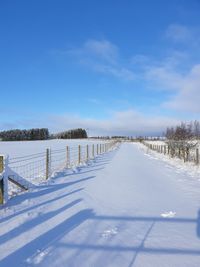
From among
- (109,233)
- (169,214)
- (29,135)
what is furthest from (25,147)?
(29,135)

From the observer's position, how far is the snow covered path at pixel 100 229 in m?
4.71

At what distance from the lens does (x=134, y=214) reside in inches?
290

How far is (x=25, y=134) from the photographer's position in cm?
16138

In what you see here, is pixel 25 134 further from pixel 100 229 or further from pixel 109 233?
pixel 109 233

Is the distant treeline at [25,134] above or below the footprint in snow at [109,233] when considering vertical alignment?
above

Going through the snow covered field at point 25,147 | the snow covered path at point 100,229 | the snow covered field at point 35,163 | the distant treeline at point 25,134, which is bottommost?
the snow covered path at point 100,229

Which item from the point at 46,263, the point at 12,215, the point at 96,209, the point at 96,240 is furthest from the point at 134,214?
the point at 46,263

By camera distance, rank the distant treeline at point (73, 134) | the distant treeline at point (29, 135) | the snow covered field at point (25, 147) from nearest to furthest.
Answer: the snow covered field at point (25, 147) < the distant treeline at point (29, 135) < the distant treeline at point (73, 134)

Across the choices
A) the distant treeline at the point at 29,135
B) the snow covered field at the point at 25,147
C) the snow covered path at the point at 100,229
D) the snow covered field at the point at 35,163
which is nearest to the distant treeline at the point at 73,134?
the distant treeline at the point at 29,135

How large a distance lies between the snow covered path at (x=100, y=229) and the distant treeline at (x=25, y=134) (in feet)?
483

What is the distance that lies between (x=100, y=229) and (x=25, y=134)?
15929 centimetres

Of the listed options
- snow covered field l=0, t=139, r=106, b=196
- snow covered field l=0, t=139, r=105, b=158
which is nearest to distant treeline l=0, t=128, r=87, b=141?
snow covered field l=0, t=139, r=105, b=158

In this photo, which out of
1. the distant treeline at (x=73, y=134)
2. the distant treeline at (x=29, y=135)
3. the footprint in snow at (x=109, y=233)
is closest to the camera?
the footprint in snow at (x=109, y=233)

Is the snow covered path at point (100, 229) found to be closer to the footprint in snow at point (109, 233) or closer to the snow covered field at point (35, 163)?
the footprint in snow at point (109, 233)
